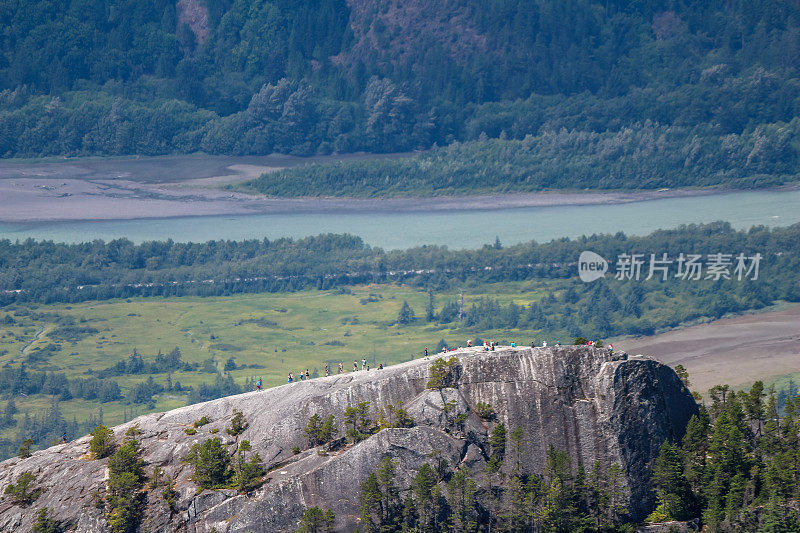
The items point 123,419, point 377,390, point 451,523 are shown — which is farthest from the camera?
point 123,419

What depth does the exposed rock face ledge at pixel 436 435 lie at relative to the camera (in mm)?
93312

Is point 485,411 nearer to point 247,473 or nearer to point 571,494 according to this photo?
point 571,494

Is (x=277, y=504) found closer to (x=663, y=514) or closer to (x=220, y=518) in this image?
(x=220, y=518)

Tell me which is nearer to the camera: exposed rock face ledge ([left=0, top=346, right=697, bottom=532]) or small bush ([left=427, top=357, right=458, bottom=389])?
exposed rock face ledge ([left=0, top=346, right=697, bottom=532])

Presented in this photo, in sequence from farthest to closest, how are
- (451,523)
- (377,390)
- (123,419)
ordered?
(123,419), (377,390), (451,523)

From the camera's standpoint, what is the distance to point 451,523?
91750mm

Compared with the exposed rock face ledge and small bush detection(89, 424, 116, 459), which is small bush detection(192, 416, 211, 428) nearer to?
the exposed rock face ledge

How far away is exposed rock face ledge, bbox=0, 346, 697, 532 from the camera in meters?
93.3

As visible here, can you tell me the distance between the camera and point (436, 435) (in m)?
94.5

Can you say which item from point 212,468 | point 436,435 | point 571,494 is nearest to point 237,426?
point 212,468

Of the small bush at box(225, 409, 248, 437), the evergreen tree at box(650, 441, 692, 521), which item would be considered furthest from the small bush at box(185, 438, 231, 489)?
the evergreen tree at box(650, 441, 692, 521)

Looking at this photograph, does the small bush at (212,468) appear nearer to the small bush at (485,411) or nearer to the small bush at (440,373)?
the small bush at (440,373)

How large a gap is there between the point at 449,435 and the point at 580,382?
9240 millimetres

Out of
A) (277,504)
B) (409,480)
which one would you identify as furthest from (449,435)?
(277,504)
